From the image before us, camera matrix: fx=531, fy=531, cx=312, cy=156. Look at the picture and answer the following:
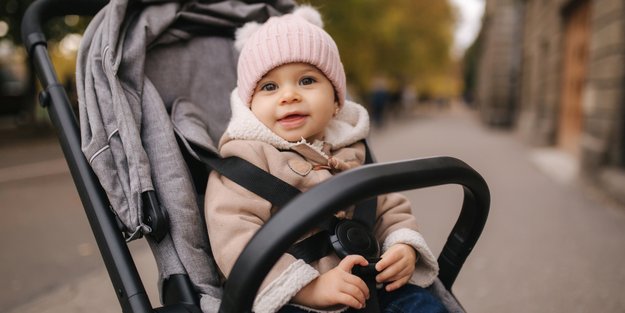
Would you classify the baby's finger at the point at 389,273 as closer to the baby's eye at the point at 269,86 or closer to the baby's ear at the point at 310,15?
the baby's eye at the point at 269,86

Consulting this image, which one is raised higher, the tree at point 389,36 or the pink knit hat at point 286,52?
the pink knit hat at point 286,52

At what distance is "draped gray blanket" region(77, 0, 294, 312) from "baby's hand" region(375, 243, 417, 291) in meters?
0.46

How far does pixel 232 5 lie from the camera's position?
2182 millimetres

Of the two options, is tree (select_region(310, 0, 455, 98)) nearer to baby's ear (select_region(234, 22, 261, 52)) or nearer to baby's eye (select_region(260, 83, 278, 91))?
baby's ear (select_region(234, 22, 261, 52))

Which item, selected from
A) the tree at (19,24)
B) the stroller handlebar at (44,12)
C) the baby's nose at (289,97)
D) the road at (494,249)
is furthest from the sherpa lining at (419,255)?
the tree at (19,24)

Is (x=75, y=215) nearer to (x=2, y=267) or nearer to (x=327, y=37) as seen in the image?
(x=2, y=267)

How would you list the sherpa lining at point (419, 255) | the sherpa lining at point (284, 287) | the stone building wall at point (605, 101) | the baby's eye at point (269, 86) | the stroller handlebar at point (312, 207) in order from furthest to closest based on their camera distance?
the stone building wall at point (605, 101), the baby's eye at point (269, 86), the sherpa lining at point (419, 255), the sherpa lining at point (284, 287), the stroller handlebar at point (312, 207)

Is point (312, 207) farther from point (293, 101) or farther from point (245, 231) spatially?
point (293, 101)

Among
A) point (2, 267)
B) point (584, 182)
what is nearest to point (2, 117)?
point (2, 267)

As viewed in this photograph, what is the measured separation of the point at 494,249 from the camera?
4.07m

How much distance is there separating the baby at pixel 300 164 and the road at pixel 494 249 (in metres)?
1.69

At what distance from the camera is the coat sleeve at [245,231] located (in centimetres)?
132

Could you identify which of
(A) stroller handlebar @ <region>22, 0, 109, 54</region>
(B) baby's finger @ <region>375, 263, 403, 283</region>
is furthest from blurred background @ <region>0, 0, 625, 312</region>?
(B) baby's finger @ <region>375, 263, 403, 283</region>

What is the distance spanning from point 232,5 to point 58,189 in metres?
5.58
